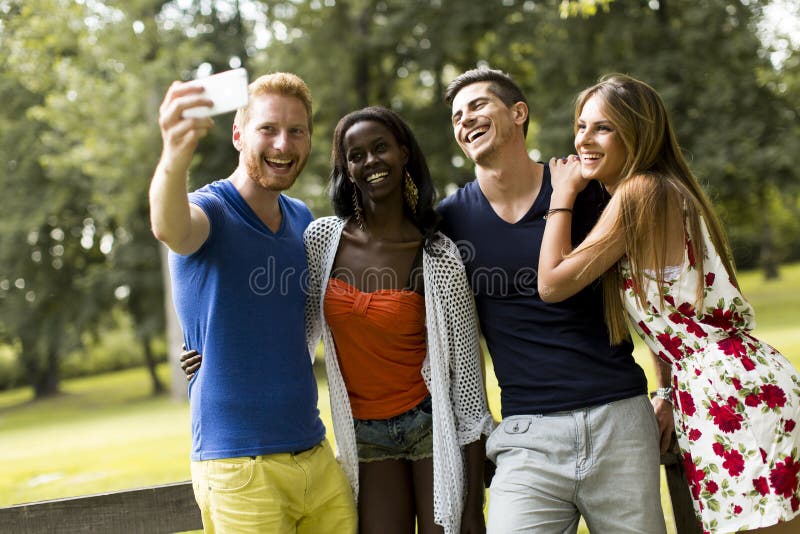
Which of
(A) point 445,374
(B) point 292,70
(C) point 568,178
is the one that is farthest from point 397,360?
(B) point 292,70

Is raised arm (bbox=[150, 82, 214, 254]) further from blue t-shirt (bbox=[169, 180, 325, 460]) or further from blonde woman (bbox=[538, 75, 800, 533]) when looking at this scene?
blonde woman (bbox=[538, 75, 800, 533])

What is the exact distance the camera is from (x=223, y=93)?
2.22 meters

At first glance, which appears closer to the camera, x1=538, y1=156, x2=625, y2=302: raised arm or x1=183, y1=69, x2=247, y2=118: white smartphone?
x1=183, y1=69, x2=247, y2=118: white smartphone

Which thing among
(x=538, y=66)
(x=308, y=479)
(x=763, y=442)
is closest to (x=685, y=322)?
(x=763, y=442)

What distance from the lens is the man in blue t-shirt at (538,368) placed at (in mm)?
2836

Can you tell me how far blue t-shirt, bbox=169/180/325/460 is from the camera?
2.73 m

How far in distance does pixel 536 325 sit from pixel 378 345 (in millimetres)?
617

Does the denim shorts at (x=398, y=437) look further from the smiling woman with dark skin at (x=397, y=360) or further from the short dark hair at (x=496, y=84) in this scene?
the short dark hair at (x=496, y=84)

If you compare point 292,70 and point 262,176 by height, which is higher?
point 292,70

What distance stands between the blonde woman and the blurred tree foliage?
12.3 metres

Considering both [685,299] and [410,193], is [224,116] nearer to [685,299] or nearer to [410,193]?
[410,193]

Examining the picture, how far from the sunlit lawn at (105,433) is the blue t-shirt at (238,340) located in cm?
436

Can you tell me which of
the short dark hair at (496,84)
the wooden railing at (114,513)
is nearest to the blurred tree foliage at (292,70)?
the short dark hair at (496,84)

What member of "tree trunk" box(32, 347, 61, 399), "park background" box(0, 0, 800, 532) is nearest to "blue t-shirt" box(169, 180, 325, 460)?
"park background" box(0, 0, 800, 532)
